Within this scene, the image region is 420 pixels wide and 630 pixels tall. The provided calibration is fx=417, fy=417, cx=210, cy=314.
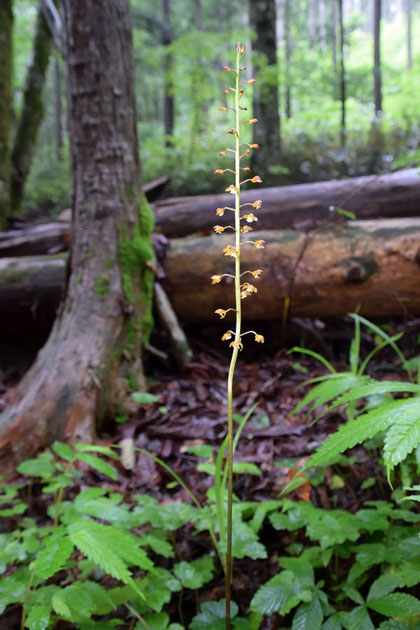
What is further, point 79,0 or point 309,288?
point 309,288

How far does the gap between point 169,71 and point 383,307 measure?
9.10 m

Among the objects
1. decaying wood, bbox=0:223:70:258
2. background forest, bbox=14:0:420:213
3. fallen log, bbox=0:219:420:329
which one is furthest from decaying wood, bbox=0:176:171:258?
background forest, bbox=14:0:420:213

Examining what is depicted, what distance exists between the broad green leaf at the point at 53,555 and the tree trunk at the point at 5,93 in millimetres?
5655

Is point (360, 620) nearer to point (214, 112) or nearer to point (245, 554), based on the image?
point (245, 554)

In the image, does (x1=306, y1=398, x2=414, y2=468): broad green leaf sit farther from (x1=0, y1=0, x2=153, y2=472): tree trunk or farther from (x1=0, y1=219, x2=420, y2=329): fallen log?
(x1=0, y1=219, x2=420, y2=329): fallen log

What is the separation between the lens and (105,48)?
9.96ft


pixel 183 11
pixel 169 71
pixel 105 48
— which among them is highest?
pixel 183 11

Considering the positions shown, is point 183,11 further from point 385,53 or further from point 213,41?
point 385,53

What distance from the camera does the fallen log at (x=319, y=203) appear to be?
→ 12.9ft

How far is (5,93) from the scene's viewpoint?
6.02m

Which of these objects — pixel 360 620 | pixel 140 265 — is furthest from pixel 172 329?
pixel 360 620

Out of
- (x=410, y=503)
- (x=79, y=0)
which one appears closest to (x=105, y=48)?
(x=79, y=0)

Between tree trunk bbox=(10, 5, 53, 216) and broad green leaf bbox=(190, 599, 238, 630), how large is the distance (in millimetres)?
6813

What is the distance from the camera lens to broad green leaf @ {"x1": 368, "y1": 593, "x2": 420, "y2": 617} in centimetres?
112
